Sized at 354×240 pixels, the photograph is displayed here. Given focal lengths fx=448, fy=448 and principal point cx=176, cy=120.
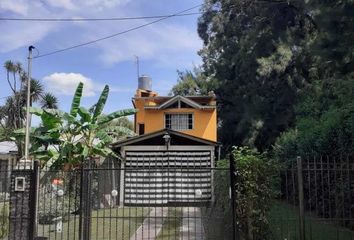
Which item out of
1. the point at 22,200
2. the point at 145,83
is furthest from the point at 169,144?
the point at 145,83

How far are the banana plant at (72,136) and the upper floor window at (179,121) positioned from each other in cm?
1006

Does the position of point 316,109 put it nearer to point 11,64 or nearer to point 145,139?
point 145,139

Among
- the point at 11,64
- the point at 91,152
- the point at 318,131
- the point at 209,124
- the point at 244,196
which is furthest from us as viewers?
the point at 11,64

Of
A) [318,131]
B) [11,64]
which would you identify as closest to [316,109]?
[318,131]

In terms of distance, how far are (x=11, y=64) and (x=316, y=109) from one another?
27628mm

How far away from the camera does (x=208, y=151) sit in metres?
22.9

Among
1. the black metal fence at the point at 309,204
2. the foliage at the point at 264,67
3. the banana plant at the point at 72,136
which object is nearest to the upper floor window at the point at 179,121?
the foliage at the point at 264,67

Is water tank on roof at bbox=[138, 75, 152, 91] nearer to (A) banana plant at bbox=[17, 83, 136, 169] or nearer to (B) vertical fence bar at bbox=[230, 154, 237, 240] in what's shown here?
(A) banana plant at bbox=[17, 83, 136, 169]

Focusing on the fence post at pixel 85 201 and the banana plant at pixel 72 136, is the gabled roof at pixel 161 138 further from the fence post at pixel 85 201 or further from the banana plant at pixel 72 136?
the fence post at pixel 85 201

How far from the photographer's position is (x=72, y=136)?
67.6ft

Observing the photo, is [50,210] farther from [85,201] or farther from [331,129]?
[331,129]

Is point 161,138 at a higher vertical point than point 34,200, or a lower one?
higher

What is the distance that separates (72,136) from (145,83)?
726 inches

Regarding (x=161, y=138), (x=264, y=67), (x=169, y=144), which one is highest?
(x=264, y=67)
